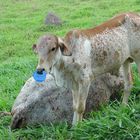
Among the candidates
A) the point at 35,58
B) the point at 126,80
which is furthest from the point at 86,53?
the point at 35,58

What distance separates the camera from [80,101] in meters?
5.69

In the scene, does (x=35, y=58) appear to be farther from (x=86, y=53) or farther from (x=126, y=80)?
(x=86, y=53)

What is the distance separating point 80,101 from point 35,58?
14.9 ft

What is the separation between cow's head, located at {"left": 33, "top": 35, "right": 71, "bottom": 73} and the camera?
201 inches

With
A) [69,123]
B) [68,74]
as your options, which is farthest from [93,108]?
[68,74]

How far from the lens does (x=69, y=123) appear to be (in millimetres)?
6039

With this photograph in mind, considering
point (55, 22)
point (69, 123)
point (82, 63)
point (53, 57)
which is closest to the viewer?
point (53, 57)

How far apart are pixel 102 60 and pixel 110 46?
0.72 feet

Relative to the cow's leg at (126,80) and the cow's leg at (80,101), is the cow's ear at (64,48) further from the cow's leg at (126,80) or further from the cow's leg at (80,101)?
the cow's leg at (126,80)

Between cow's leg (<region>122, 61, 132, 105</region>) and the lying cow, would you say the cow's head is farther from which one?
cow's leg (<region>122, 61, 132, 105</region>)

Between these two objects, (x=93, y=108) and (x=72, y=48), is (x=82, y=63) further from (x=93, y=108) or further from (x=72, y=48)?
(x=93, y=108)

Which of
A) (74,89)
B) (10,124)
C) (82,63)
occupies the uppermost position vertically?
(82,63)

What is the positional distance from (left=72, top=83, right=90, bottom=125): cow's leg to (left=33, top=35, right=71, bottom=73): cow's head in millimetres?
534

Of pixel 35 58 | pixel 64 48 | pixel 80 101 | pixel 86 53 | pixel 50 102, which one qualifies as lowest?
pixel 35 58
